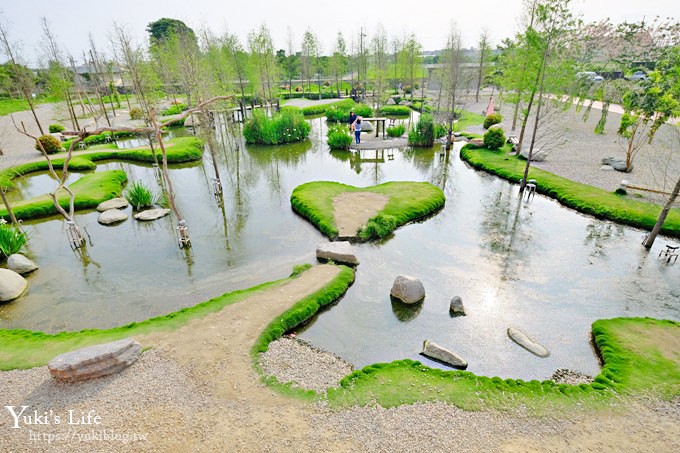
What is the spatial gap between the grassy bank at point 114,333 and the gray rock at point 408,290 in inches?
89.4

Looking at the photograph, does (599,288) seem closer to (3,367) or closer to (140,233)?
(3,367)

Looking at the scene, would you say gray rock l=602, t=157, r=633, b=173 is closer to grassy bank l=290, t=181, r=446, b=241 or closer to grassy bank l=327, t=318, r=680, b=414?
grassy bank l=290, t=181, r=446, b=241

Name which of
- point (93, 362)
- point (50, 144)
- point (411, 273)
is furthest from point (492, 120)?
point (50, 144)

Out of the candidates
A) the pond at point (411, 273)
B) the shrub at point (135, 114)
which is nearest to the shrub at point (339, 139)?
the pond at point (411, 273)

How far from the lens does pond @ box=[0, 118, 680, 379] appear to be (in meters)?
12.4

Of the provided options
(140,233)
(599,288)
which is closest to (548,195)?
(599,288)

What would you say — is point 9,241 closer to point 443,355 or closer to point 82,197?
point 82,197

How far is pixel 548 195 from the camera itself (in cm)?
Result: 2380

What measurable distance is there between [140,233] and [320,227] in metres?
9.64

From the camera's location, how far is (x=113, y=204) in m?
22.6

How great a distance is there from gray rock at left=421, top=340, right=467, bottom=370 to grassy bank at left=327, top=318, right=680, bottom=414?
0.75 m

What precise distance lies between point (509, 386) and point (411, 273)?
6577mm

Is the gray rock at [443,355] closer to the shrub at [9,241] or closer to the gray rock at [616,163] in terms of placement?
the shrub at [9,241]

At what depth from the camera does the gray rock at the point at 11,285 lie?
14086mm
